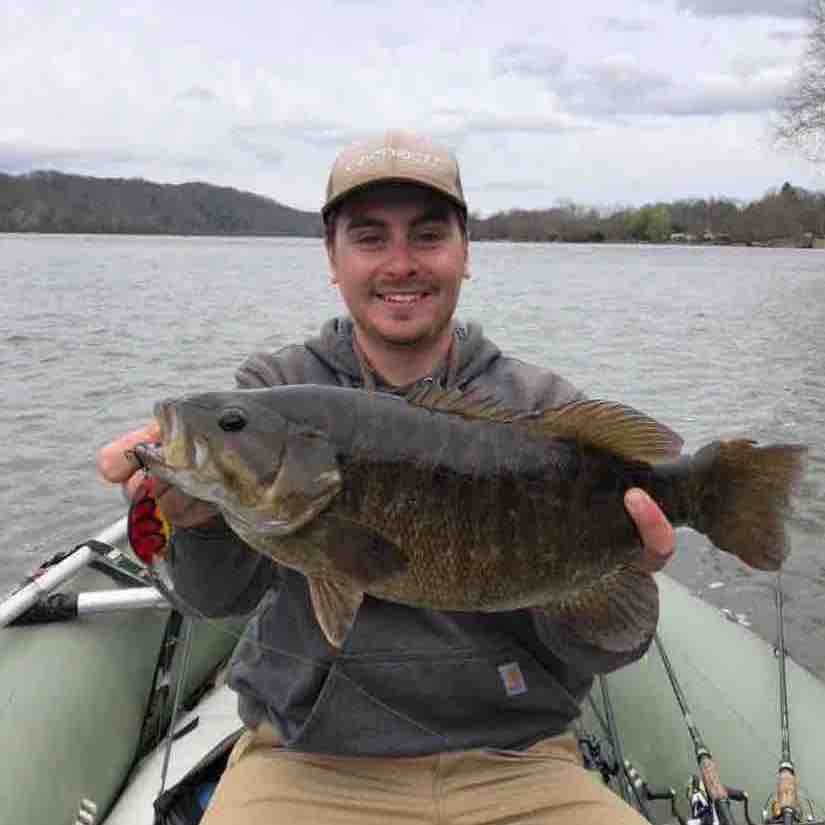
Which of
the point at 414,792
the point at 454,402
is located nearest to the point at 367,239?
the point at 454,402

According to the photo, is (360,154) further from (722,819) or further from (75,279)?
(75,279)

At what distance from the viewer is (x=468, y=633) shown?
2939 millimetres

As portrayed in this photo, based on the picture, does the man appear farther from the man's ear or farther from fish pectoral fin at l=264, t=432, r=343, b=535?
fish pectoral fin at l=264, t=432, r=343, b=535

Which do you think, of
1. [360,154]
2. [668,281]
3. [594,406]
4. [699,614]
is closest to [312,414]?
[594,406]

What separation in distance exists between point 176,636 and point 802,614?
4.50 meters

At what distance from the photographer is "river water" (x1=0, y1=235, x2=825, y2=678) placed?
8.02 m

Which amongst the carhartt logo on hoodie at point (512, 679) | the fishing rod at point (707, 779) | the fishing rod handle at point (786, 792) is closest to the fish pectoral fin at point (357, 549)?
the carhartt logo on hoodie at point (512, 679)

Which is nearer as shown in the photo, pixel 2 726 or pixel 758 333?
pixel 2 726

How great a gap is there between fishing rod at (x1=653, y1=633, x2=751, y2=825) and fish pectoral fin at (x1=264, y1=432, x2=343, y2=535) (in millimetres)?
1625

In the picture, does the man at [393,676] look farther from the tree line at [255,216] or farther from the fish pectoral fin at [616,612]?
the tree line at [255,216]

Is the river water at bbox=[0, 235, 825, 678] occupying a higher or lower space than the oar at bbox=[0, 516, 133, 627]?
lower

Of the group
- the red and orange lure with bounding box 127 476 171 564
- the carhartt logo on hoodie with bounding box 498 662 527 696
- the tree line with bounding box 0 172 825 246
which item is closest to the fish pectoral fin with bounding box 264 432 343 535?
the red and orange lure with bounding box 127 476 171 564

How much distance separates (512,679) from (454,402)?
94 cm

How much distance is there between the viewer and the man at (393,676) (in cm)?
285
